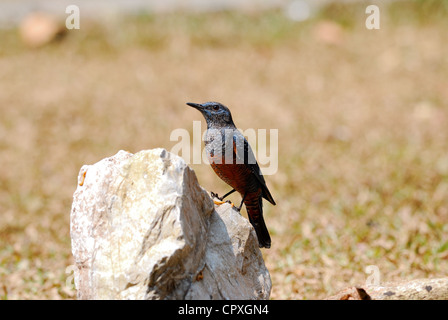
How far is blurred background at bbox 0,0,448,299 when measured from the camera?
6074 mm

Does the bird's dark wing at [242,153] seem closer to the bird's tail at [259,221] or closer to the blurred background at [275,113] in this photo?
the bird's tail at [259,221]

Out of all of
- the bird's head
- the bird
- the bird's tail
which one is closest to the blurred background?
the bird's tail

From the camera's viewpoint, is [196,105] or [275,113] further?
[275,113]

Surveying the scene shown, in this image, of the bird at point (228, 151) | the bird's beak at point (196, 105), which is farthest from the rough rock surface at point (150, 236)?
the bird's beak at point (196, 105)

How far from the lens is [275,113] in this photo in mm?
11203

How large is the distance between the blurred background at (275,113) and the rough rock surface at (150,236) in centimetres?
187

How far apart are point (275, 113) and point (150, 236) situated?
854cm

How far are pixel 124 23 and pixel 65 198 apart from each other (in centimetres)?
945

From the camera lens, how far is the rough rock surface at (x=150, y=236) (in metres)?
2.89

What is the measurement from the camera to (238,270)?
343cm

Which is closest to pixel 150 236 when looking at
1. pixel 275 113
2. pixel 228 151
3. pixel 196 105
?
pixel 228 151

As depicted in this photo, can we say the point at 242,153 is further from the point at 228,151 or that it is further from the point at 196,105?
the point at 196,105
